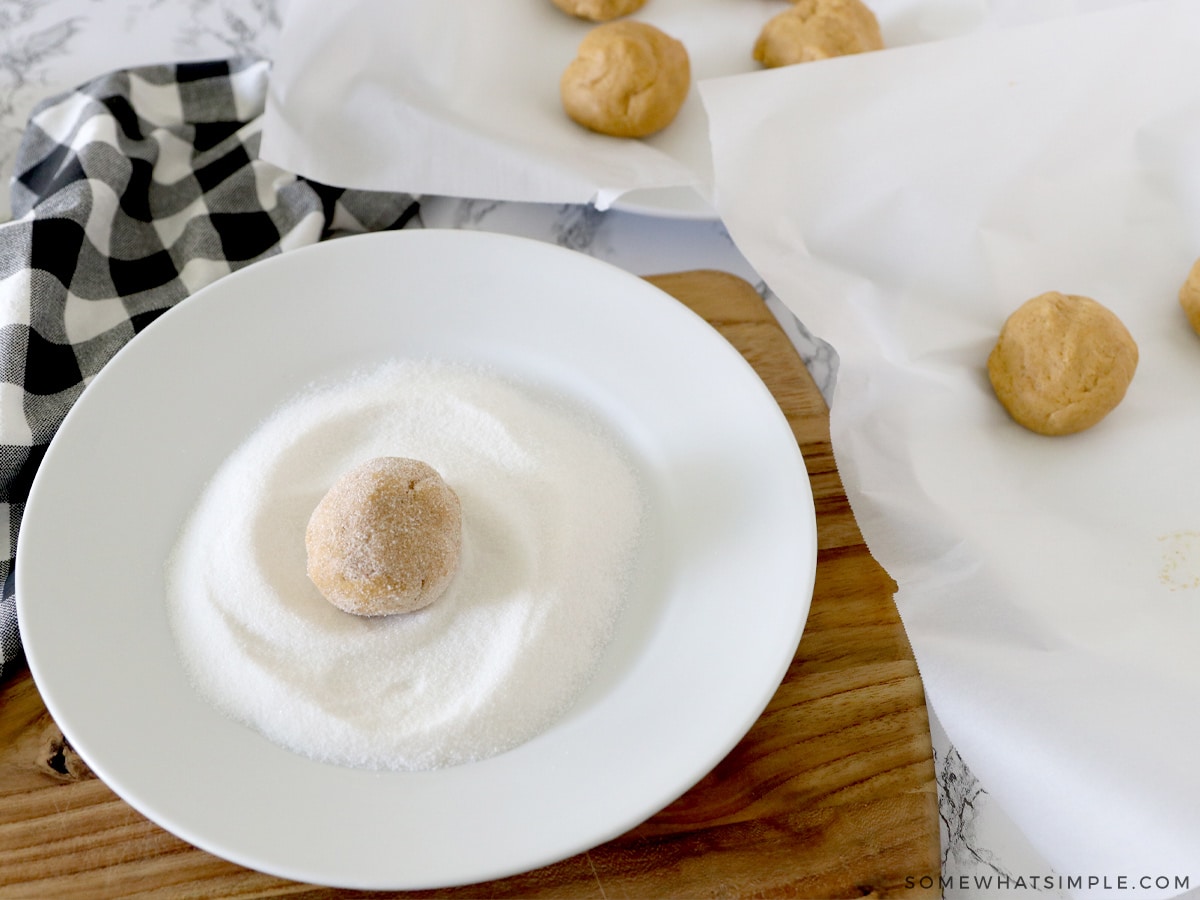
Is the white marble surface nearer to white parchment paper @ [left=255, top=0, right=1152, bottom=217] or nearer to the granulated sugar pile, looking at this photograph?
white parchment paper @ [left=255, top=0, right=1152, bottom=217]

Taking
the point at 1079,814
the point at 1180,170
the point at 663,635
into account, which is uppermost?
the point at 1180,170

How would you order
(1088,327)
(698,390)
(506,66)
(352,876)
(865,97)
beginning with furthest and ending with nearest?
(506,66), (865,97), (1088,327), (698,390), (352,876)

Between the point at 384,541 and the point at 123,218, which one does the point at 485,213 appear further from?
the point at 384,541

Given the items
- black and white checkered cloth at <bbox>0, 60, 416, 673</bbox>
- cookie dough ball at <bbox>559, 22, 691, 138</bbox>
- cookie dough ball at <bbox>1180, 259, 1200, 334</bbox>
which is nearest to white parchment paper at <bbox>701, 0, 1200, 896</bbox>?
cookie dough ball at <bbox>1180, 259, 1200, 334</bbox>

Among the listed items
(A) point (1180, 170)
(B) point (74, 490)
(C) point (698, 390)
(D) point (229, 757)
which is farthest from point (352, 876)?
(A) point (1180, 170)

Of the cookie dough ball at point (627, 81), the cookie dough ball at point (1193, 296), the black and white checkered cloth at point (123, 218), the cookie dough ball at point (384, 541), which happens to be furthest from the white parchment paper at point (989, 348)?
the black and white checkered cloth at point (123, 218)

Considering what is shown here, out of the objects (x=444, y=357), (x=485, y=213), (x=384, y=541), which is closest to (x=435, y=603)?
(x=384, y=541)

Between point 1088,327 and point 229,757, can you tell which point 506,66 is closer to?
point 1088,327
